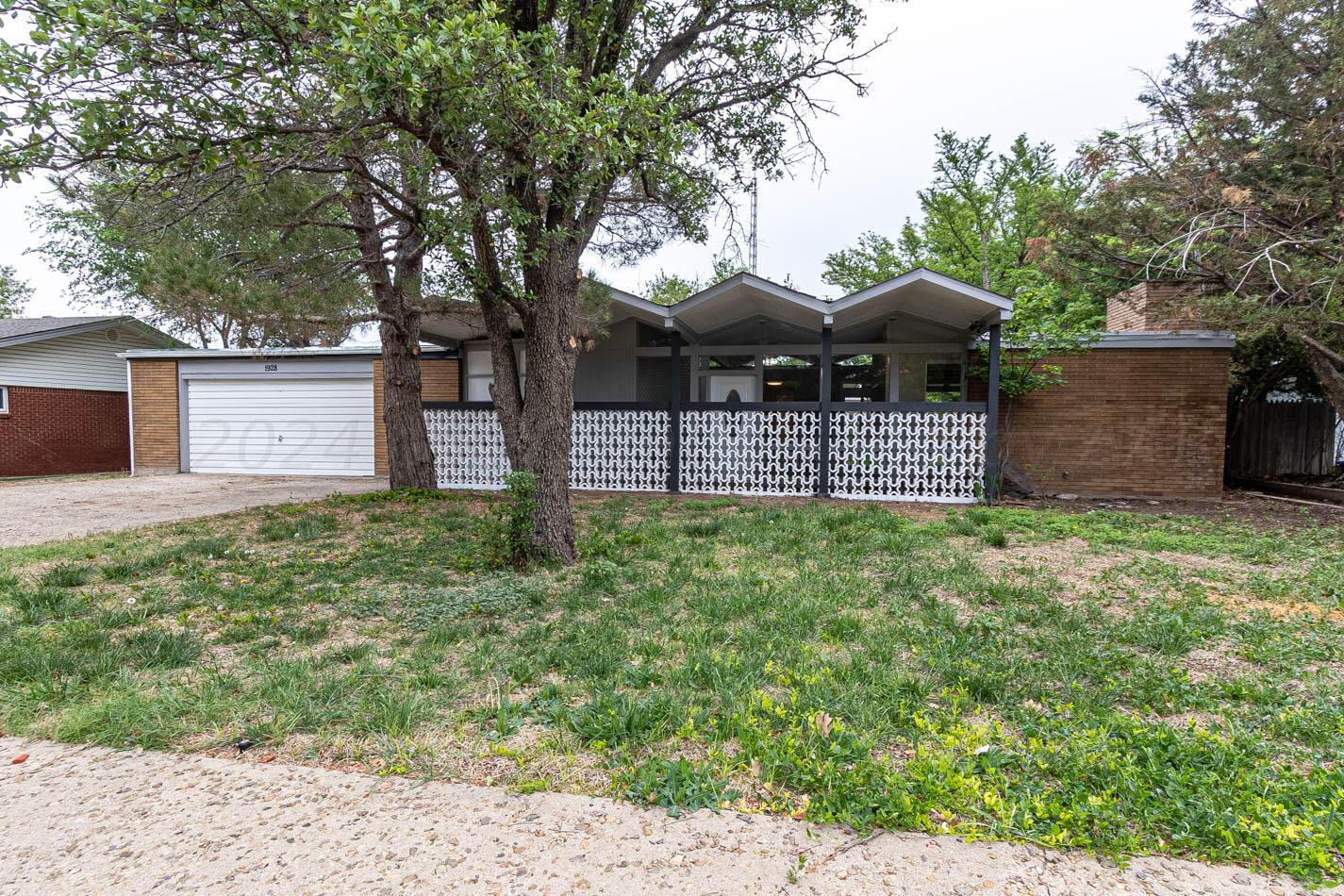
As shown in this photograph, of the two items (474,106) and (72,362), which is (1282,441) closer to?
(474,106)

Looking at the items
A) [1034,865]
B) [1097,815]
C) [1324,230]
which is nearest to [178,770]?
[1034,865]

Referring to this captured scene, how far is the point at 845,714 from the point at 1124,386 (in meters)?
10.5

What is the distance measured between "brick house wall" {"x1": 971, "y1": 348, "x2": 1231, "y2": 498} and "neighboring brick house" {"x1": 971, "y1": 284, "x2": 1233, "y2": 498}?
0.6 inches

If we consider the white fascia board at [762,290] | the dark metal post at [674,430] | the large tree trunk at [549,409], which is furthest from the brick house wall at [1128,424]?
the large tree trunk at [549,409]

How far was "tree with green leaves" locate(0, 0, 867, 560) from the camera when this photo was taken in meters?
3.25

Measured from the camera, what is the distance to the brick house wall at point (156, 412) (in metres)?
14.1

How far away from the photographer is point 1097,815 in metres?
1.97

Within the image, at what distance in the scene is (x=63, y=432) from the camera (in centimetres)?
1513

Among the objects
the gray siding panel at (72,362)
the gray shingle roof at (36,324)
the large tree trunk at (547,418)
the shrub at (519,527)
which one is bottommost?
the shrub at (519,527)

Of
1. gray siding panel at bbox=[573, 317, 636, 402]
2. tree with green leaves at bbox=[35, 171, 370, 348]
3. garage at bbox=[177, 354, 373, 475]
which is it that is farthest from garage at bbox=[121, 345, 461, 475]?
tree with green leaves at bbox=[35, 171, 370, 348]

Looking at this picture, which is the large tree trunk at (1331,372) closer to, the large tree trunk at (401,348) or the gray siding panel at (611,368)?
the gray siding panel at (611,368)

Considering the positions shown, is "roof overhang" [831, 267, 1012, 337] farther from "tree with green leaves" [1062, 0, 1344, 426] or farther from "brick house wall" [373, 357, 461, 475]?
→ "brick house wall" [373, 357, 461, 475]

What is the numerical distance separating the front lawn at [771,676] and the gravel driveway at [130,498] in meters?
1.96

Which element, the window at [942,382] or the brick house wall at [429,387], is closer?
the window at [942,382]
